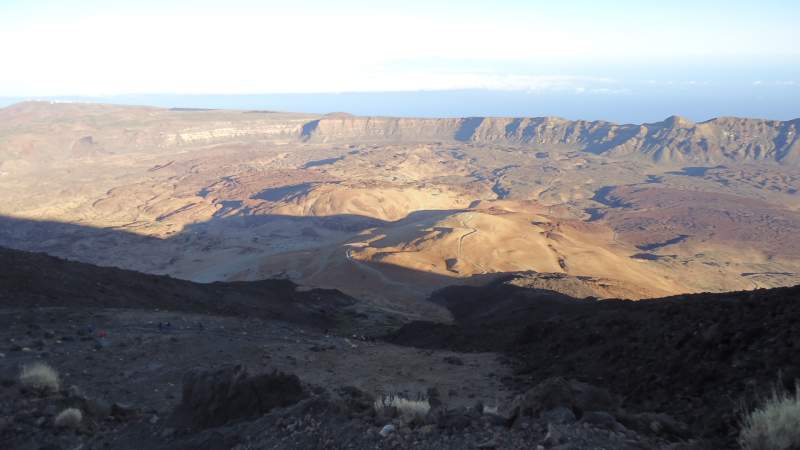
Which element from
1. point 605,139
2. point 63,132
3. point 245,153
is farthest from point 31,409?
point 63,132

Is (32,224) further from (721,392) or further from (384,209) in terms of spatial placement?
(721,392)

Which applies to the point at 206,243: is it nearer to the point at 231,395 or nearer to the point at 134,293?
the point at 134,293

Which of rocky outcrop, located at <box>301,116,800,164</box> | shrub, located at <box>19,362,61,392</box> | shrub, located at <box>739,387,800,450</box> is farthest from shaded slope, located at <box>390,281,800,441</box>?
rocky outcrop, located at <box>301,116,800,164</box>

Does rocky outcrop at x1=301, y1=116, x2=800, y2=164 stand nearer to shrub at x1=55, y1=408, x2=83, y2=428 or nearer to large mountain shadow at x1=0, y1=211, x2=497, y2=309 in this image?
large mountain shadow at x1=0, y1=211, x2=497, y2=309

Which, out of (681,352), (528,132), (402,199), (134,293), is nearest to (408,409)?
(681,352)

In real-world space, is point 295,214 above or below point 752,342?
below
